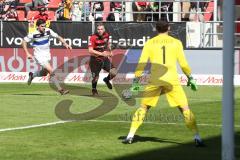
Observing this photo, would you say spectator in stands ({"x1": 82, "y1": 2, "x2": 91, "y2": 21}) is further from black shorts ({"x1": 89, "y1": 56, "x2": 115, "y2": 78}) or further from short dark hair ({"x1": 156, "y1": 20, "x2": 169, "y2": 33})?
short dark hair ({"x1": 156, "y1": 20, "x2": 169, "y2": 33})

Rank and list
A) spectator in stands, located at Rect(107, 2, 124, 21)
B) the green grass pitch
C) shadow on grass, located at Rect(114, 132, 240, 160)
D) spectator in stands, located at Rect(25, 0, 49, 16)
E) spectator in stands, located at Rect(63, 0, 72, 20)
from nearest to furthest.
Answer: shadow on grass, located at Rect(114, 132, 240, 160) → the green grass pitch → spectator in stands, located at Rect(107, 2, 124, 21) → spectator in stands, located at Rect(63, 0, 72, 20) → spectator in stands, located at Rect(25, 0, 49, 16)

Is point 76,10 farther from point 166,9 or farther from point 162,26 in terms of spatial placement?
point 162,26

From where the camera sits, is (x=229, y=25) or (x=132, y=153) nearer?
(x=229, y=25)

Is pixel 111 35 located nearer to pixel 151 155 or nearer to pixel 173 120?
pixel 173 120

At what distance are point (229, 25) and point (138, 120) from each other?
17.8 ft

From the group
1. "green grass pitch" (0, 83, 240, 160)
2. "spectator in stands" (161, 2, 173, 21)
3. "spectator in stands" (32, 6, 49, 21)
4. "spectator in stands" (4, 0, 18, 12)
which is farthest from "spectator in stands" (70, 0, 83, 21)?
"green grass pitch" (0, 83, 240, 160)

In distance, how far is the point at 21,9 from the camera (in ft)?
116

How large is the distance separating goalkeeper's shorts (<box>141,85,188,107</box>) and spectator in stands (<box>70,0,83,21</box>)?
20.9 meters

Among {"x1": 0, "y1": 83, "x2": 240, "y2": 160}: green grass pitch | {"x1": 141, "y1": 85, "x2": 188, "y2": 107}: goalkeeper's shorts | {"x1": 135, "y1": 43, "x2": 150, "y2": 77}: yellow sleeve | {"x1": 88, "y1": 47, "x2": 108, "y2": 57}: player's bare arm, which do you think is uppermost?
{"x1": 135, "y1": 43, "x2": 150, "y2": 77}: yellow sleeve

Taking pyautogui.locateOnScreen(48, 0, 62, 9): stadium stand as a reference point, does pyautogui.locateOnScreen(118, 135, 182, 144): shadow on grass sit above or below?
below

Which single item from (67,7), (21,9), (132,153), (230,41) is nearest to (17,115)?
(132,153)

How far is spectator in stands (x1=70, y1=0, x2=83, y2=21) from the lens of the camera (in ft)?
106

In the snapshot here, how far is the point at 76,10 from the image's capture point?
3269 centimetres

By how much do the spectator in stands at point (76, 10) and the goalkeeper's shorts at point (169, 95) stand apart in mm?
20923
